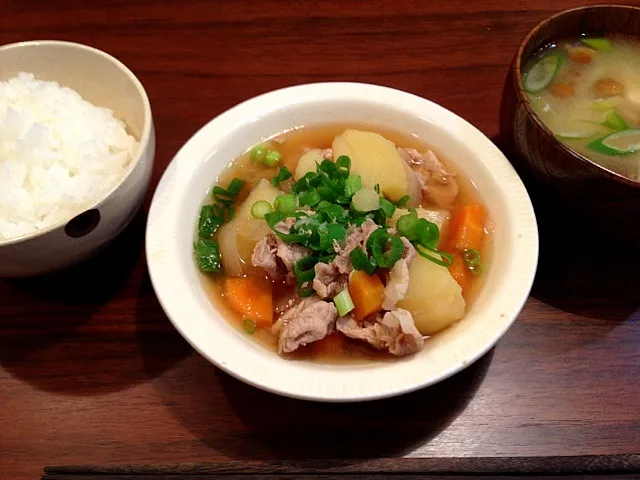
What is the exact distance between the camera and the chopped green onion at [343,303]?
1.65 meters

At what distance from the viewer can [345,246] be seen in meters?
1.71

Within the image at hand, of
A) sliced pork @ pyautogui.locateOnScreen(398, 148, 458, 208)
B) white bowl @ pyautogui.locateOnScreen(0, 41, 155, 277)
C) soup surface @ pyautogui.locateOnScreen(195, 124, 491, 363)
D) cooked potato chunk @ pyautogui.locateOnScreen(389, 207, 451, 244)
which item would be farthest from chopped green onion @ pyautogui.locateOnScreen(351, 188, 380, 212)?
white bowl @ pyautogui.locateOnScreen(0, 41, 155, 277)

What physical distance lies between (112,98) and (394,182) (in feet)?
3.70

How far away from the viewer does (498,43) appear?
272 cm

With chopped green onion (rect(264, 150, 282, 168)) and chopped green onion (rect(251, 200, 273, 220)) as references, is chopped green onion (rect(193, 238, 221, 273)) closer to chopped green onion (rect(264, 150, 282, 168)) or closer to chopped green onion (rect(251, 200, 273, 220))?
chopped green onion (rect(251, 200, 273, 220))

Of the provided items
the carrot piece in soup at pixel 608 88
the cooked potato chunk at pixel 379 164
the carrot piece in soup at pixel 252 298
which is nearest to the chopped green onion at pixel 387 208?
the cooked potato chunk at pixel 379 164

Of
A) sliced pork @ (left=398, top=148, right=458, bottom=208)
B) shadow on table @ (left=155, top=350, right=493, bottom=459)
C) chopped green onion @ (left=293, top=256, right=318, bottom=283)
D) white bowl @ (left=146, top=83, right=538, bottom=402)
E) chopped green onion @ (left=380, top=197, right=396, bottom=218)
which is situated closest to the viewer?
white bowl @ (left=146, top=83, right=538, bottom=402)

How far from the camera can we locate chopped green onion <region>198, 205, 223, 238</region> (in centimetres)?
195

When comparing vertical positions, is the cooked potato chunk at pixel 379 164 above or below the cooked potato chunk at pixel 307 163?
above

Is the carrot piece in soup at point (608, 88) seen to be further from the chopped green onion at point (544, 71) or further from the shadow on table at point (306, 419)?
the shadow on table at point (306, 419)

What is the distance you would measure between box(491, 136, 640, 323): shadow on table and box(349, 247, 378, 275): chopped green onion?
2.15ft

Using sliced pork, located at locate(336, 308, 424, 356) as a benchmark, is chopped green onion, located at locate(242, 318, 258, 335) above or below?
below

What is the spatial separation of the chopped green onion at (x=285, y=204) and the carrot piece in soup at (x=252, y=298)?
24 centimetres

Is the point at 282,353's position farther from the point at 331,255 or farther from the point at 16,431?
the point at 16,431
